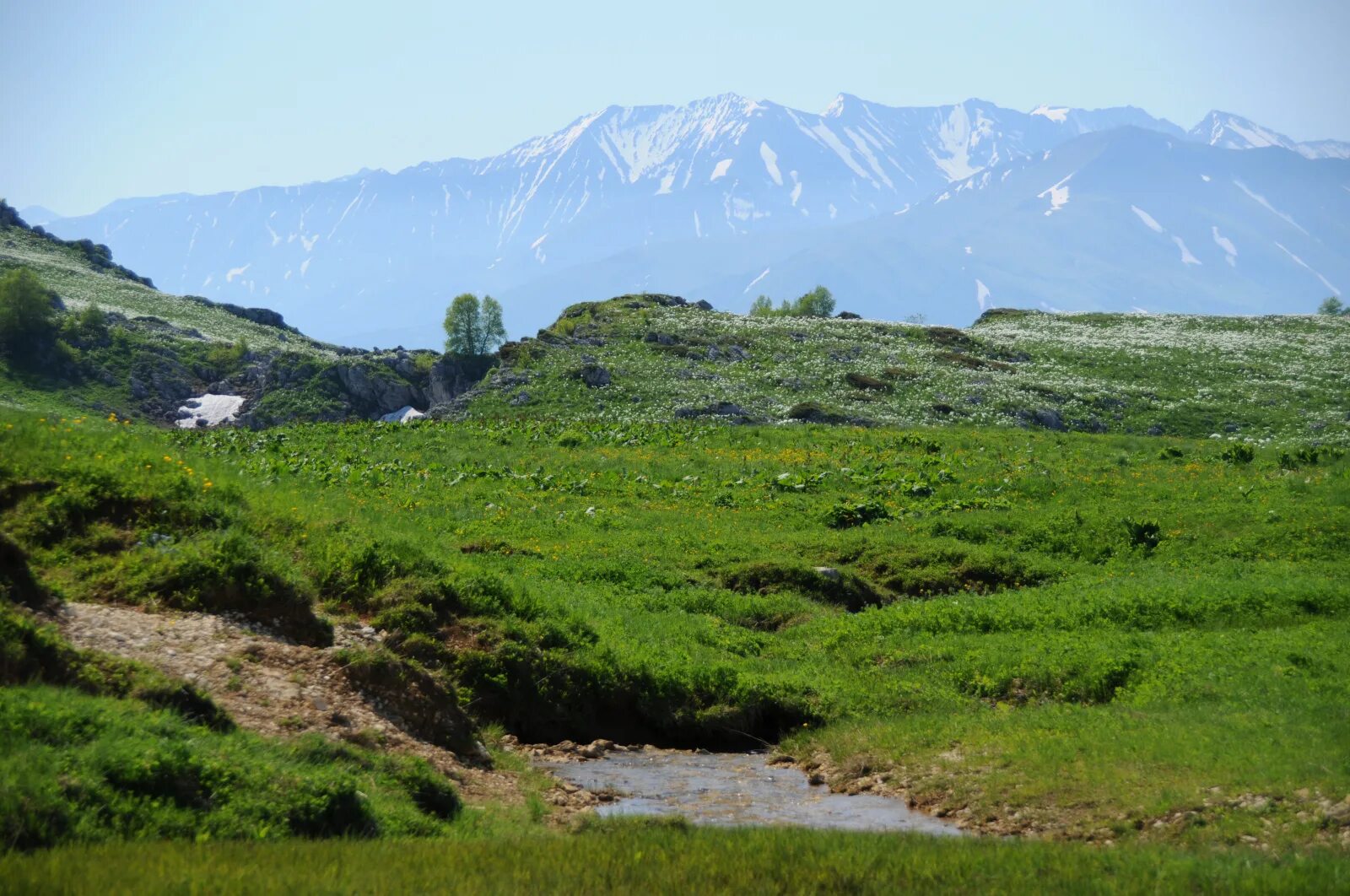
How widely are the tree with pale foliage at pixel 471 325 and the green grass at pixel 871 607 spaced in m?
94.2

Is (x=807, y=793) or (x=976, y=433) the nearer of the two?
(x=807, y=793)

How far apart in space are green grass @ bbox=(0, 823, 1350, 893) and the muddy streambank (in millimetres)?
2261

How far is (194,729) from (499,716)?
6.78 meters

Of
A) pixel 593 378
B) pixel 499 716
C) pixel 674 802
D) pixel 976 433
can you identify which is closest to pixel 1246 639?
pixel 674 802

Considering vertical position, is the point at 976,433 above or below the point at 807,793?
above

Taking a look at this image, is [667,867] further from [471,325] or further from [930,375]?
[471,325]

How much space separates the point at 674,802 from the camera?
14.2 meters

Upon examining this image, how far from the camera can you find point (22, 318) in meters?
108

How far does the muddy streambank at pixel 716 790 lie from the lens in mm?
13438

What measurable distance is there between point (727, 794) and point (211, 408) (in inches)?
4351

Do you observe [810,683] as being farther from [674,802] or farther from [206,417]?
[206,417]

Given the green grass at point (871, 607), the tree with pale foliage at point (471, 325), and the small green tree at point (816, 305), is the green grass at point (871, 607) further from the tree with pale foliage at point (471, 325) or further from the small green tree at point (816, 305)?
the small green tree at point (816, 305)

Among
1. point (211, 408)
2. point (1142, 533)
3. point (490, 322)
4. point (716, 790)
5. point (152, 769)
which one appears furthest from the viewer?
point (490, 322)

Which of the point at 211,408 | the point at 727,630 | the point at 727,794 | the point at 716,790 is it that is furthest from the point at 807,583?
the point at 211,408
